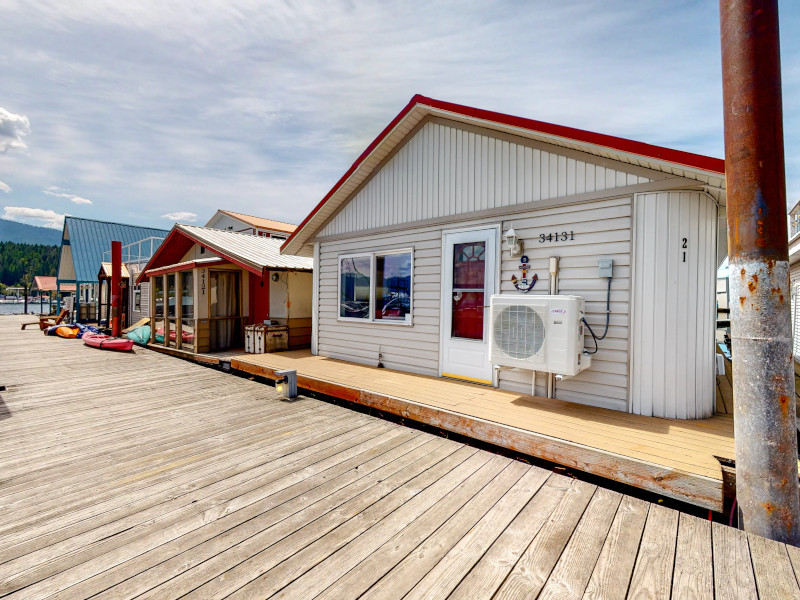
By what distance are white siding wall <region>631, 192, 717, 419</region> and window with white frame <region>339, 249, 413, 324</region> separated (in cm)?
321

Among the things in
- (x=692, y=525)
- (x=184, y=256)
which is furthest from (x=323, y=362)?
(x=184, y=256)

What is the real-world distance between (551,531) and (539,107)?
5399 mm

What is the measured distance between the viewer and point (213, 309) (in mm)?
8945

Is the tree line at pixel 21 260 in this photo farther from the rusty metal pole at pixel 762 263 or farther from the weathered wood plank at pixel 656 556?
the rusty metal pole at pixel 762 263

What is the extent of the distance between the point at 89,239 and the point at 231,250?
22556 mm

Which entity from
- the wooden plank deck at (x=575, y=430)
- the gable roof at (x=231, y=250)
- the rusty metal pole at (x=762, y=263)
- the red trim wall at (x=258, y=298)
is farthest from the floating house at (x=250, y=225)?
the rusty metal pole at (x=762, y=263)

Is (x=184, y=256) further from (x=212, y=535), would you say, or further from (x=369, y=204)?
(x=212, y=535)

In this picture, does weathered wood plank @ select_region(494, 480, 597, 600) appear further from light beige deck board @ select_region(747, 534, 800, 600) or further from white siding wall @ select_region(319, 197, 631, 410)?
white siding wall @ select_region(319, 197, 631, 410)

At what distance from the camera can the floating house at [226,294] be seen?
8.60 m

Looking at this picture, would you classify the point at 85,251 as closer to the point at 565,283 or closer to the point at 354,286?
the point at 354,286

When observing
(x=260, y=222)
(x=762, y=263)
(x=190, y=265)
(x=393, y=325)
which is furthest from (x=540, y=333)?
(x=260, y=222)

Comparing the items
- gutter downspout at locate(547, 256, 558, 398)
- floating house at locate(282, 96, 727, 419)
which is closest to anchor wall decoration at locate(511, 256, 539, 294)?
floating house at locate(282, 96, 727, 419)

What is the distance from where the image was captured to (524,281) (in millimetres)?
4621

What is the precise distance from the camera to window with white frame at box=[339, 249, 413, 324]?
6.07m
